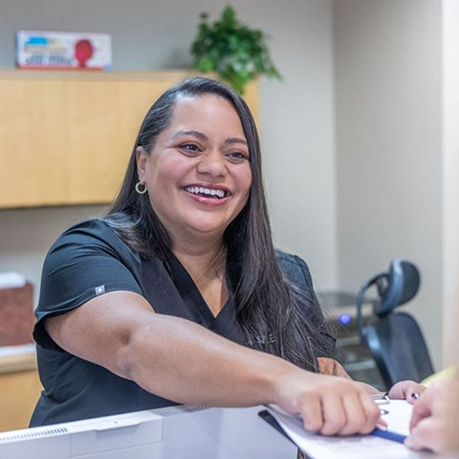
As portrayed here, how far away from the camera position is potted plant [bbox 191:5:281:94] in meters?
3.42

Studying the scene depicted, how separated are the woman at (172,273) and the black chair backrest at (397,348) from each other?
971 millimetres

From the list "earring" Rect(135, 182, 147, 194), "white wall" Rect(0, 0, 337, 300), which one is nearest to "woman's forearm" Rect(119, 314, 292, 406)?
"earring" Rect(135, 182, 147, 194)

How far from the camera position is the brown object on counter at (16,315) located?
3.06 meters

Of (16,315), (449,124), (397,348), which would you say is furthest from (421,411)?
(449,124)

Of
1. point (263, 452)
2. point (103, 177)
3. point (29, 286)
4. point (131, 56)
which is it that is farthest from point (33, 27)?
point (263, 452)

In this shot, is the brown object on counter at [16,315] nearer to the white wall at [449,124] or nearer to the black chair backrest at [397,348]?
the black chair backrest at [397,348]

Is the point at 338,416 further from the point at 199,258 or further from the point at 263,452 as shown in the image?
the point at 199,258

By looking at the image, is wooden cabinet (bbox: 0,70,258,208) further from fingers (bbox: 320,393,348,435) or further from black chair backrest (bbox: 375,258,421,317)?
fingers (bbox: 320,393,348,435)

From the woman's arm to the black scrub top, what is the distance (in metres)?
0.05

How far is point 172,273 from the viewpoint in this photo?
1439 millimetres

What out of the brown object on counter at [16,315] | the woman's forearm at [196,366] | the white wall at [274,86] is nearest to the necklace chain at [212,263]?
the woman's forearm at [196,366]

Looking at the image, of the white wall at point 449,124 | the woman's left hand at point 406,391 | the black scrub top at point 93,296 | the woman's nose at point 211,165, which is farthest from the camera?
the white wall at point 449,124

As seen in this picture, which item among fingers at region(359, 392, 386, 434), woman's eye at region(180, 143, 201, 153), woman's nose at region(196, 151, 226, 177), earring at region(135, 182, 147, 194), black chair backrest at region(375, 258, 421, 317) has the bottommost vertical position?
black chair backrest at region(375, 258, 421, 317)

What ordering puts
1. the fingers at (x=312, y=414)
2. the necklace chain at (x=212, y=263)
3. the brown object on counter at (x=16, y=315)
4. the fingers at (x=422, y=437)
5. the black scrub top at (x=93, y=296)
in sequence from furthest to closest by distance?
the brown object on counter at (x=16, y=315) → the necklace chain at (x=212, y=263) → the black scrub top at (x=93, y=296) → the fingers at (x=312, y=414) → the fingers at (x=422, y=437)
